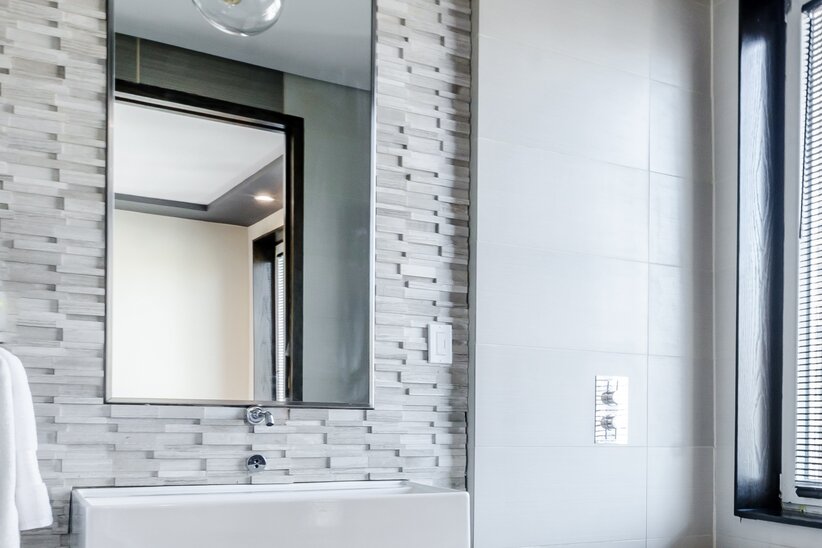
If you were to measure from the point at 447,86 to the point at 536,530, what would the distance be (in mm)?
1181

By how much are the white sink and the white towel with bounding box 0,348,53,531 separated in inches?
2.8

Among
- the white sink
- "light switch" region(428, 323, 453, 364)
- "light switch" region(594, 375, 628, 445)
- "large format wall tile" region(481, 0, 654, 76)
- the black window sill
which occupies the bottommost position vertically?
the black window sill

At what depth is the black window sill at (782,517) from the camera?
2.35 metres

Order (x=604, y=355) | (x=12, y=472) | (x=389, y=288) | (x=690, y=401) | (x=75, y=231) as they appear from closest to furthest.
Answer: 1. (x=12, y=472)
2. (x=75, y=231)
3. (x=389, y=288)
4. (x=604, y=355)
5. (x=690, y=401)

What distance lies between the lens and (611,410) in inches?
98.0

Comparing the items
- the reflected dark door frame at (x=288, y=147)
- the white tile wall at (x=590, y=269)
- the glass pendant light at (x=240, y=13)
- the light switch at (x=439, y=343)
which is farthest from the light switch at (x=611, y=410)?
the glass pendant light at (x=240, y=13)

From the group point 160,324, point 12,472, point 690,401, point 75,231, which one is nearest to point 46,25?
point 75,231

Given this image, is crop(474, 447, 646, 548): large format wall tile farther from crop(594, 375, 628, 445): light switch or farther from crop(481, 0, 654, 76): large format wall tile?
crop(481, 0, 654, 76): large format wall tile

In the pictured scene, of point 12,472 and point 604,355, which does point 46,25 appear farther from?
point 604,355

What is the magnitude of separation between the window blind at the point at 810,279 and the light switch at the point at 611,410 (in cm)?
52

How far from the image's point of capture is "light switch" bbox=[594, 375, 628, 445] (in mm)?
2465

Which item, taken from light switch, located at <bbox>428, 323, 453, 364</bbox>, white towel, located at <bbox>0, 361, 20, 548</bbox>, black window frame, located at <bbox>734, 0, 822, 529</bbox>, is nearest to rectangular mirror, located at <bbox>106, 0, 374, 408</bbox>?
light switch, located at <bbox>428, 323, 453, 364</bbox>

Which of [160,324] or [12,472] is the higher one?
[160,324]

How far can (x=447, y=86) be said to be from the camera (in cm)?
236
